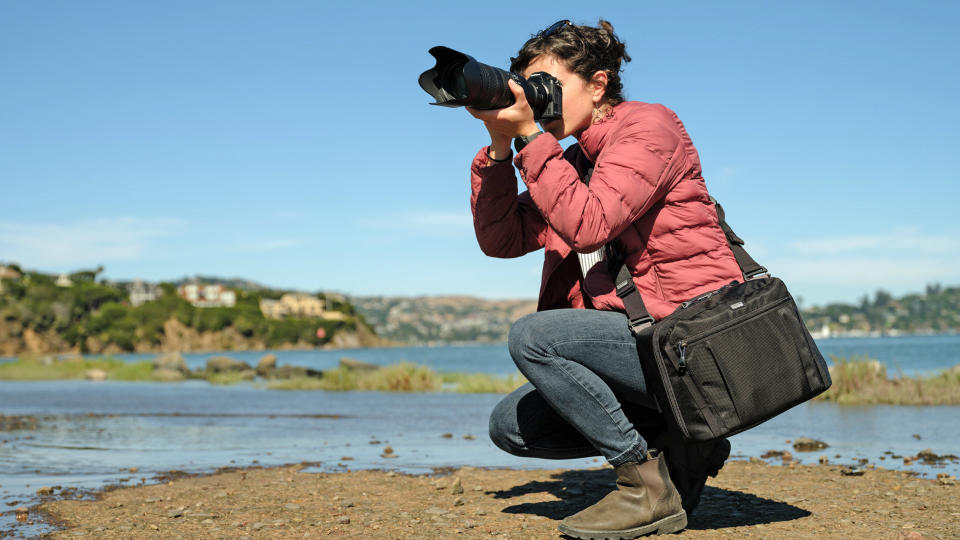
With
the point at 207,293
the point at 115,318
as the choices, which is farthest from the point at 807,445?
the point at 207,293

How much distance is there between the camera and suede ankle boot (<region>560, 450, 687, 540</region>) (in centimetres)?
240

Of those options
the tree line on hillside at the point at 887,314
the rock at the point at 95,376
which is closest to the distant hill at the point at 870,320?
the tree line on hillside at the point at 887,314

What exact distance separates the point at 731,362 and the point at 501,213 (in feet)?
3.60

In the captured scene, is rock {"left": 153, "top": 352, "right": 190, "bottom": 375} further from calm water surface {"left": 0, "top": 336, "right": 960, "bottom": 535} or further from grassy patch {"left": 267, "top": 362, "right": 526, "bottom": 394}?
calm water surface {"left": 0, "top": 336, "right": 960, "bottom": 535}

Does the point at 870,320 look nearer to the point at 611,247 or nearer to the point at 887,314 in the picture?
the point at 887,314

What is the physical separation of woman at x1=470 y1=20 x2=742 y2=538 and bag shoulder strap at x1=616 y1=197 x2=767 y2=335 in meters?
0.03

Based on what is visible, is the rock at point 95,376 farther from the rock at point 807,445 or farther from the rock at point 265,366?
the rock at point 807,445

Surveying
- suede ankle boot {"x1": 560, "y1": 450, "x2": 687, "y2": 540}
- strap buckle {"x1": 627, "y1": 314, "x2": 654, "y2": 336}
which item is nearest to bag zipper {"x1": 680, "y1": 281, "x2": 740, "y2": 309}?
strap buckle {"x1": 627, "y1": 314, "x2": 654, "y2": 336}

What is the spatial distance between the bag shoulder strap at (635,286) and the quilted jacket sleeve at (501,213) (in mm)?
615

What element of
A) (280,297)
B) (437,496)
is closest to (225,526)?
(437,496)

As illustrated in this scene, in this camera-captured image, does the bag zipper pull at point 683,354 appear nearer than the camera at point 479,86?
Yes

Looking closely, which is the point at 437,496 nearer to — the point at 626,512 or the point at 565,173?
the point at 626,512

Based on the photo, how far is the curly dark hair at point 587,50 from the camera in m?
2.57

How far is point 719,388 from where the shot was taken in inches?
86.4
